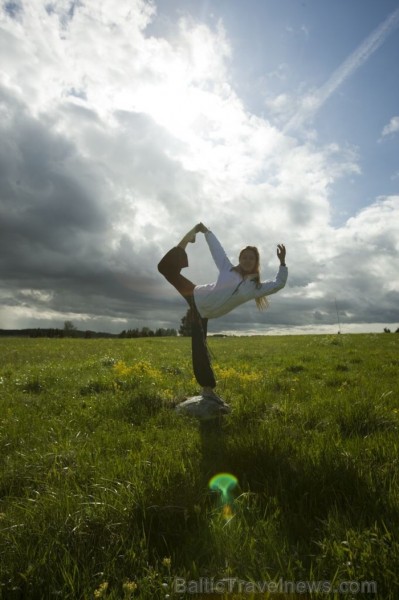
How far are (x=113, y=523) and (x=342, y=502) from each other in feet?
6.56

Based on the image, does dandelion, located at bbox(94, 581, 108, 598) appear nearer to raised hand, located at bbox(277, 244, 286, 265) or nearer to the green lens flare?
the green lens flare

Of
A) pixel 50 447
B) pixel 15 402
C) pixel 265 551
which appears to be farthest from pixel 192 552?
pixel 15 402

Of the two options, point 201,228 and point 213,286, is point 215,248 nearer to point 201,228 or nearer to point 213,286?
point 201,228

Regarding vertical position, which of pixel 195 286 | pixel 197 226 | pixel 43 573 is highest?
pixel 197 226

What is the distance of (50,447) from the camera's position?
504 cm

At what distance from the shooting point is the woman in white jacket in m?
6.38

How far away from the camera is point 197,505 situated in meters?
3.25

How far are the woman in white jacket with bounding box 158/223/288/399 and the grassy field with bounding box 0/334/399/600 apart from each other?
1393 mm

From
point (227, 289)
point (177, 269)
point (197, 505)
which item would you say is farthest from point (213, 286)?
point (197, 505)

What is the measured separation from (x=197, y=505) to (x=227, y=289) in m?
3.67

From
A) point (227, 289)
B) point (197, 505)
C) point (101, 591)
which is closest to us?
point (101, 591)

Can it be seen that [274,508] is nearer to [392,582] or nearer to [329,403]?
[392,582]

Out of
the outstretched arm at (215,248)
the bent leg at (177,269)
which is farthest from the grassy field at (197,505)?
the outstretched arm at (215,248)

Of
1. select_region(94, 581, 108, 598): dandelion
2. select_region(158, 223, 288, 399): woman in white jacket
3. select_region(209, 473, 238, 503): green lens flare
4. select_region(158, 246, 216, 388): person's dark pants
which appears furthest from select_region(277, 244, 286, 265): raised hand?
select_region(94, 581, 108, 598): dandelion
